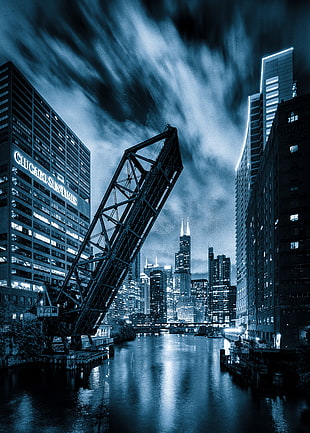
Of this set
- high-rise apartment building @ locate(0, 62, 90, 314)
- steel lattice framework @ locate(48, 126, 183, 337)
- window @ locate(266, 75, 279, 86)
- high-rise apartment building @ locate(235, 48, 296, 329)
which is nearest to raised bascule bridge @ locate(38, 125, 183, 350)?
steel lattice framework @ locate(48, 126, 183, 337)

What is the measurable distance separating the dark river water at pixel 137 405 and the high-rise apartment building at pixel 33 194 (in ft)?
125

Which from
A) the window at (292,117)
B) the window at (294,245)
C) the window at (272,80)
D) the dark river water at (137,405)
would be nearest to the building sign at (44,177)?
the window at (292,117)

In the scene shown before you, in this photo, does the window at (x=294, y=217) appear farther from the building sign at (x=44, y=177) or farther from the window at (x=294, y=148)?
the building sign at (x=44, y=177)

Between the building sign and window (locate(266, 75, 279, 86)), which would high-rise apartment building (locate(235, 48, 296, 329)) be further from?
the building sign

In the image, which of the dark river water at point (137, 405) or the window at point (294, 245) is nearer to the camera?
the dark river water at point (137, 405)

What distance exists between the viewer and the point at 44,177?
118062 millimetres

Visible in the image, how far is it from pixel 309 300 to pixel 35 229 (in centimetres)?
7951

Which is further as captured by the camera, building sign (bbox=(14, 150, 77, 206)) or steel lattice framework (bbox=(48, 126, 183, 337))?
building sign (bbox=(14, 150, 77, 206))

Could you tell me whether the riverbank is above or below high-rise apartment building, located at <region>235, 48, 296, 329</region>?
below

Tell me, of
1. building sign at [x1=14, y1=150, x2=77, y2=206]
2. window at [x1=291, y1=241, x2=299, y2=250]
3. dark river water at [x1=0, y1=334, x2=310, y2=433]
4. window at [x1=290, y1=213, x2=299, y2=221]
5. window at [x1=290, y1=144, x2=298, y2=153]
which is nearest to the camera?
dark river water at [x1=0, y1=334, x2=310, y2=433]

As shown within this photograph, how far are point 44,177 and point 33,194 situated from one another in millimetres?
9783

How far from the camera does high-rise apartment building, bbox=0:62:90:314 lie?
98.9 metres

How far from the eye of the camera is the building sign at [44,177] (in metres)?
105

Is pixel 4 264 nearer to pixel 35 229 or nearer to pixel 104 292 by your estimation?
pixel 35 229
